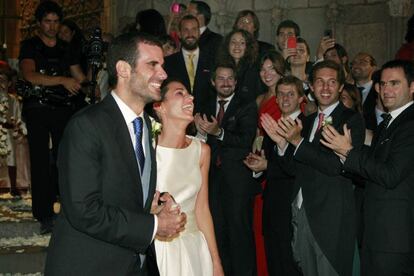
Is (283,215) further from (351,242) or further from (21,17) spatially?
(21,17)

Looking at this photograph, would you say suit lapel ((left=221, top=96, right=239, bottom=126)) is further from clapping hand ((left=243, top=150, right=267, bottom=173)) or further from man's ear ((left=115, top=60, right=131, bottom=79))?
man's ear ((left=115, top=60, right=131, bottom=79))

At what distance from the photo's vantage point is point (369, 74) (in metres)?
9.14

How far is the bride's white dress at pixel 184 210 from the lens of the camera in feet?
17.9

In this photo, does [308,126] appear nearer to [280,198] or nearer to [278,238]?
[280,198]

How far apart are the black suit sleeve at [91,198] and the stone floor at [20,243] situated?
12.9 ft

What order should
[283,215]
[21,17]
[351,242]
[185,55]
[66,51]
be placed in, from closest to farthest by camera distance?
[351,242]
[283,215]
[66,51]
[185,55]
[21,17]

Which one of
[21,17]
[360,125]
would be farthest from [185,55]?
[21,17]

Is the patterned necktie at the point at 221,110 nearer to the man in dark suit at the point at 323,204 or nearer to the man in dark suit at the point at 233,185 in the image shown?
the man in dark suit at the point at 233,185

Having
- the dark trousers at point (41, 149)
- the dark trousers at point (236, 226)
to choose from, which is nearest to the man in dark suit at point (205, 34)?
the dark trousers at point (236, 226)

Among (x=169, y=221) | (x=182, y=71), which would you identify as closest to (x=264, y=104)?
(x=182, y=71)

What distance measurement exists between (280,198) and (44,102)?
2.45 m

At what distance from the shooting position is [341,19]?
11266mm

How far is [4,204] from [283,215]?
3.86 m

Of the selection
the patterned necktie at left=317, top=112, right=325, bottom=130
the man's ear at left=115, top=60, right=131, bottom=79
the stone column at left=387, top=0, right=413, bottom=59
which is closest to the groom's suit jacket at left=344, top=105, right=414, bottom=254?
the patterned necktie at left=317, top=112, right=325, bottom=130
